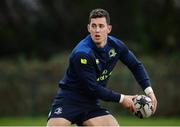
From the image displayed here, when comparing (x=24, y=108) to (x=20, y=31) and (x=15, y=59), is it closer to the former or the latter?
(x=15, y=59)

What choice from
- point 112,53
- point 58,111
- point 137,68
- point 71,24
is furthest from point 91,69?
point 71,24

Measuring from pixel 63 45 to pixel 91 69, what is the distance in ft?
72.3

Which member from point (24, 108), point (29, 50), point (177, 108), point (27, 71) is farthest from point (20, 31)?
point (177, 108)

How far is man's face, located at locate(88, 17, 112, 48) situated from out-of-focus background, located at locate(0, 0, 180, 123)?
46.2 ft

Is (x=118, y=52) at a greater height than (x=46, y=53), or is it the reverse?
(x=118, y=52)

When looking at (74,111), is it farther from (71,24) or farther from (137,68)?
(71,24)

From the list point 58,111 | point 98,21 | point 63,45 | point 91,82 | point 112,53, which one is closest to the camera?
point 91,82

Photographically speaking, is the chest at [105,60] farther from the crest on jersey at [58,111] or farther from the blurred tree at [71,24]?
the blurred tree at [71,24]

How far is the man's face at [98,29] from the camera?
9109mm

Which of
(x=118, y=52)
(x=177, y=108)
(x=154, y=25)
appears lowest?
(x=177, y=108)

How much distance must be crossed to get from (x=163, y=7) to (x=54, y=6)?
5105mm

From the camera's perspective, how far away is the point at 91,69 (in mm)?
9109

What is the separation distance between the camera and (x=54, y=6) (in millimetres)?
31016

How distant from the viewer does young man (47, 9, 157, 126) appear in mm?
9086
